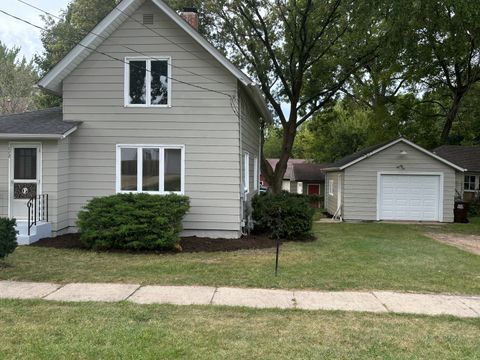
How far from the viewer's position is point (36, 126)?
1184 centimetres

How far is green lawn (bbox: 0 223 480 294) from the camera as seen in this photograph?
297 inches

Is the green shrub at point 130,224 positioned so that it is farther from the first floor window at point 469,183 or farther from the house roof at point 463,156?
the first floor window at point 469,183

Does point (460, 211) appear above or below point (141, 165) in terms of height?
below

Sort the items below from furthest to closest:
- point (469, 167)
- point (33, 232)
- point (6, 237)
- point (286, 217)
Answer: point (469, 167) < point (286, 217) < point (33, 232) < point (6, 237)

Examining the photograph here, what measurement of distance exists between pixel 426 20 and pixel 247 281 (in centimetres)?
1594

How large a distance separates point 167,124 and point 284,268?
215 inches

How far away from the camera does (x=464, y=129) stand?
38312mm

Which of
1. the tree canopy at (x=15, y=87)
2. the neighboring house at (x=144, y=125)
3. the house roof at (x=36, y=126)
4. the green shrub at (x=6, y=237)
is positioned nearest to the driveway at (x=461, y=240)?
the neighboring house at (x=144, y=125)

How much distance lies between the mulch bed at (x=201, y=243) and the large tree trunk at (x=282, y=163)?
11.3m

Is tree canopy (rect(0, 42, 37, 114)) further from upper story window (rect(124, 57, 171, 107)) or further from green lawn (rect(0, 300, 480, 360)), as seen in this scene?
green lawn (rect(0, 300, 480, 360))

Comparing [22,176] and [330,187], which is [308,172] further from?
[22,176]

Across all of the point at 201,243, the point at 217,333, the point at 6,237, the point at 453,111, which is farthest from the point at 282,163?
the point at 217,333

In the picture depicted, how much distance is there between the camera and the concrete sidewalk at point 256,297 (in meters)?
6.21

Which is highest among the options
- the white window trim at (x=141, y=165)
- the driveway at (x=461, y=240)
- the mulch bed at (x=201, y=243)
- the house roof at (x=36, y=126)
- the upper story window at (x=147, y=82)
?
the upper story window at (x=147, y=82)
